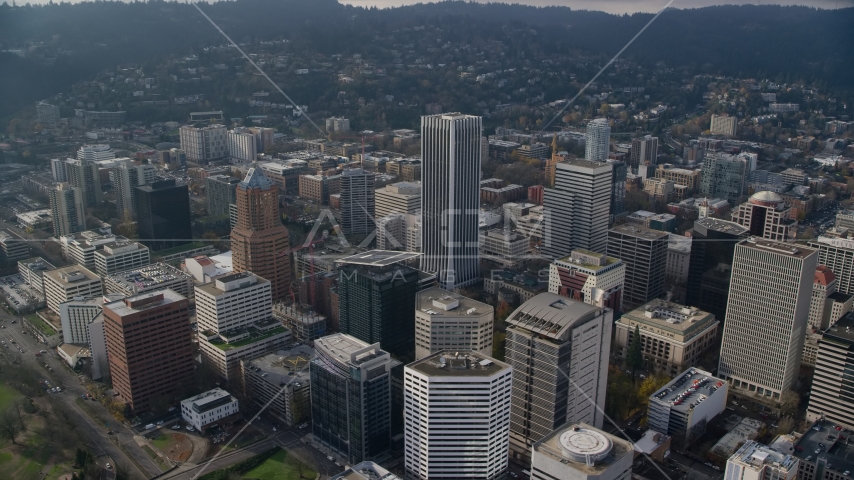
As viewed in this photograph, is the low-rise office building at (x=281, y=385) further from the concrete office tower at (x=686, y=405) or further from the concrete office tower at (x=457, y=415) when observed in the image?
the concrete office tower at (x=686, y=405)

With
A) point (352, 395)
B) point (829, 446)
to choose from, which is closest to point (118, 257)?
point (352, 395)

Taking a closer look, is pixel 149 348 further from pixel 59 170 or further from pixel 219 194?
pixel 59 170

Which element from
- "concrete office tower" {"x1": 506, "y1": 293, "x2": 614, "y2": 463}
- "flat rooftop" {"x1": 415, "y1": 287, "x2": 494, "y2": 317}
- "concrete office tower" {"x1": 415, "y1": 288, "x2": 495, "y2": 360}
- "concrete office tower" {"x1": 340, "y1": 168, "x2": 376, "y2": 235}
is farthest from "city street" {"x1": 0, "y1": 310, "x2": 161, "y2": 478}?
"concrete office tower" {"x1": 340, "y1": 168, "x2": 376, "y2": 235}

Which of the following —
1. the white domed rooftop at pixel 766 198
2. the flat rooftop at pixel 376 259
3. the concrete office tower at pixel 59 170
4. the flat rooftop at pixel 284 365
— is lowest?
the flat rooftop at pixel 284 365

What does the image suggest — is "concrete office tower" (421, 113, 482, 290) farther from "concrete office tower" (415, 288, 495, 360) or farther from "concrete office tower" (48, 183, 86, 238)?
"concrete office tower" (48, 183, 86, 238)

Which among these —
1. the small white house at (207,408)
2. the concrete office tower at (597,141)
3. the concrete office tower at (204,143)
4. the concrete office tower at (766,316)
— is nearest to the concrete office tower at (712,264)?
the concrete office tower at (766,316)

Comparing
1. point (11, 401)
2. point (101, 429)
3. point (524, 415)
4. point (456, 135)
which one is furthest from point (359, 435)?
point (456, 135)
